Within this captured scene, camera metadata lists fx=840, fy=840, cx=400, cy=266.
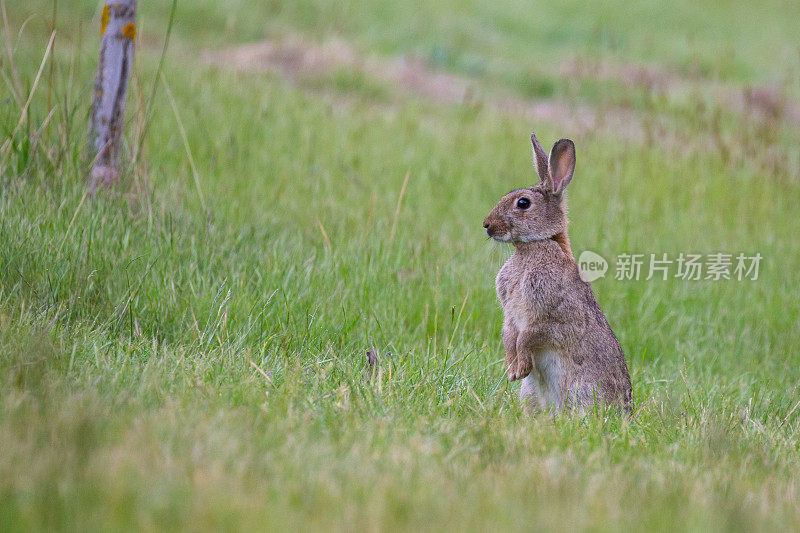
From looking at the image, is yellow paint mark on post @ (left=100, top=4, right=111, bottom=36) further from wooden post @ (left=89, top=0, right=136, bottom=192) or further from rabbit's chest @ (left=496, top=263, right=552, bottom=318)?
rabbit's chest @ (left=496, top=263, right=552, bottom=318)

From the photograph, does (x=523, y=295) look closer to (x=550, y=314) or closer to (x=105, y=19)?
(x=550, y=314)

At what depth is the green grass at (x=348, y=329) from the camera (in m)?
2.25

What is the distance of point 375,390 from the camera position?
3.38 meters

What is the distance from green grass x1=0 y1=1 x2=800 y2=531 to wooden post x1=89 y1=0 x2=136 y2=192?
0.16 m

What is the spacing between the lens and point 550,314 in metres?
3.88

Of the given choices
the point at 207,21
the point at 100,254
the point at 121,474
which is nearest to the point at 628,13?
the point at 207,21

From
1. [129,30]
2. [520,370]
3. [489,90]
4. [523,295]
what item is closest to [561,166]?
[523,295]

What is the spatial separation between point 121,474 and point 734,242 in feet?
19.8

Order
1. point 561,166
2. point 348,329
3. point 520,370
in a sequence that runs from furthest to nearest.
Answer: point 348,329 < point 561,166 < point 520,370

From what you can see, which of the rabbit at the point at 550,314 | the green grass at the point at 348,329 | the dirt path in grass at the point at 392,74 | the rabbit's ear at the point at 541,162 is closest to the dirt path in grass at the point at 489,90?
the dirt path in grass at the point at 392,74

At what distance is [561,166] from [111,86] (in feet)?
9.35

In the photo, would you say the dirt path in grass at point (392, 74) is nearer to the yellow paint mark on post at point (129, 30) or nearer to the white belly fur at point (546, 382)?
the yellow paint mark on post at point (129, 30)

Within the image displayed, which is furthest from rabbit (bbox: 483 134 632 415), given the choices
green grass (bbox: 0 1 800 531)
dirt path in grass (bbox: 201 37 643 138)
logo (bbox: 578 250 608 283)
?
dirt path in grass (bbox: 201 37 643 138)

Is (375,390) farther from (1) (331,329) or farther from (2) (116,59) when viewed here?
(2) (116,59)
